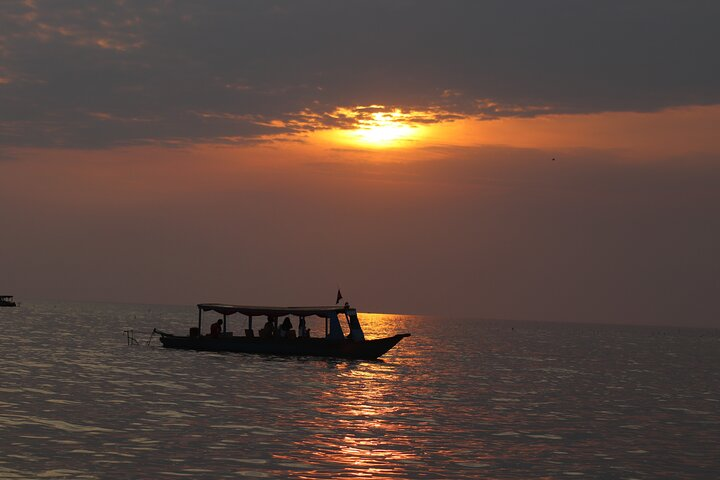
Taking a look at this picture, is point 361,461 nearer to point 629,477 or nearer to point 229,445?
point 229,445

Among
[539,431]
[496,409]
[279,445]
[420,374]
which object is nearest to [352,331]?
[420,374]

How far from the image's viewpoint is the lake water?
26.0 metres

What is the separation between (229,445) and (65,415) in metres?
8.31

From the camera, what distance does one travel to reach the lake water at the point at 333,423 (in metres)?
26.0

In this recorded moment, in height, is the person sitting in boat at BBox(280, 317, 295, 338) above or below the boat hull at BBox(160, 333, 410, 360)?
above

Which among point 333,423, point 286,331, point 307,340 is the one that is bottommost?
point 333,423

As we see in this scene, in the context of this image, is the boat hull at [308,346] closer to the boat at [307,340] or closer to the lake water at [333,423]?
the boat at [307,340]

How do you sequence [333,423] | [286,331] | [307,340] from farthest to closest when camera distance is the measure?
[286,331], [307,340], [333,423]

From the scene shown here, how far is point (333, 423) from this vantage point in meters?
34.9

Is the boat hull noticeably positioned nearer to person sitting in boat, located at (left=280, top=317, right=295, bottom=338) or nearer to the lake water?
person sitting in boat, located at (left=280, top=317, right=295, bottom=338)

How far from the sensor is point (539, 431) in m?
35.2

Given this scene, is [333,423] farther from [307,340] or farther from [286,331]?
[286,331]

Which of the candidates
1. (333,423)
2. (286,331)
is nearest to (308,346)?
(286,331)

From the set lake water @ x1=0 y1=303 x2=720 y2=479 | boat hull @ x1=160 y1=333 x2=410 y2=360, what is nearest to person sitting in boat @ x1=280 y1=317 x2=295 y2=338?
boat hull @ x1=160 y1=333 x2=410 y2=360
